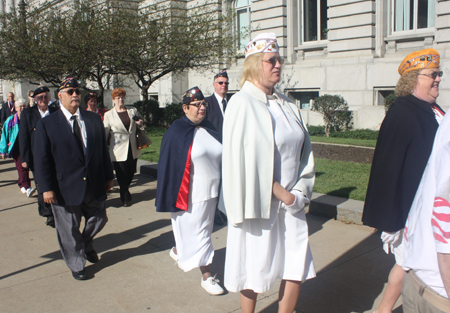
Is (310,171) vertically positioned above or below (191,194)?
above

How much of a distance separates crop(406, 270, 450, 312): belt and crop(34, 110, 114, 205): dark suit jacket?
3427mm

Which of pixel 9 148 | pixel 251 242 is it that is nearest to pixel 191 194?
pixel 251 242

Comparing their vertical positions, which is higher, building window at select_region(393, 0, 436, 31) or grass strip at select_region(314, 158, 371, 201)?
building window at select_region(393, 0, 436, 31)

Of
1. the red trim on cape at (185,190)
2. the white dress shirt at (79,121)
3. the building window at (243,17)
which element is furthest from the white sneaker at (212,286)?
the building window at (243,17)

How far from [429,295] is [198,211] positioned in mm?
2622

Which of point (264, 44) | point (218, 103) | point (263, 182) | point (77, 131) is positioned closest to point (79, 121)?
point (77, 131)

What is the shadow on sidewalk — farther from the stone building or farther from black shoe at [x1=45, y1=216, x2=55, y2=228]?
the stone building

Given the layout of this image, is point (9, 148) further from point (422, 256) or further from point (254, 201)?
point (422, 256)

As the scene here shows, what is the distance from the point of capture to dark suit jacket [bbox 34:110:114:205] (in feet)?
14.6

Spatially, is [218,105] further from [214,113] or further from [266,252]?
[266,252]

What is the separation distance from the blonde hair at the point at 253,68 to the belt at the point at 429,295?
160 cm

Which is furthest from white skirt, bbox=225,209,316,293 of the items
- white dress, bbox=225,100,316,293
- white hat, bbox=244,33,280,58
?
white hat, bbox=244,33,280,58

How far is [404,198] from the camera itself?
3.10m

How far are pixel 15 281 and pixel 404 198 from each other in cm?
382
